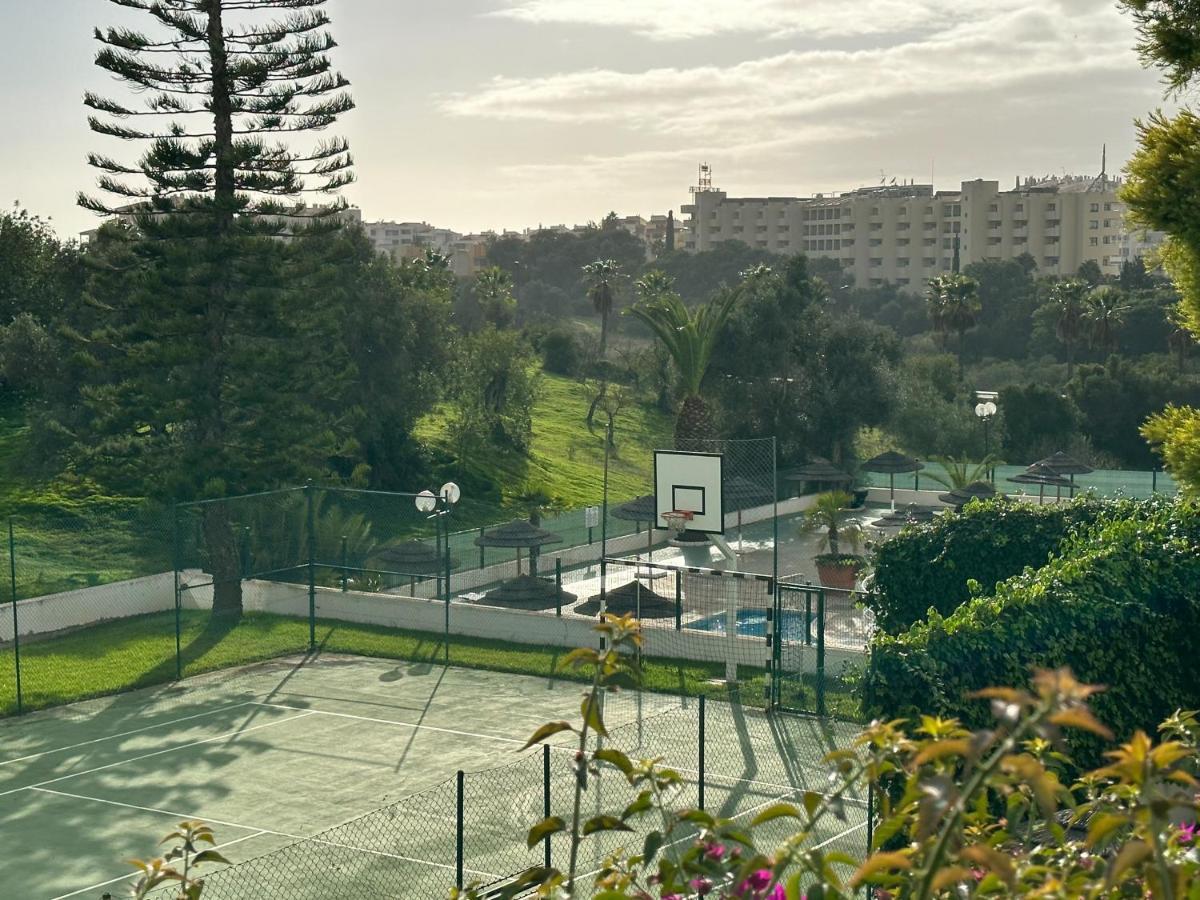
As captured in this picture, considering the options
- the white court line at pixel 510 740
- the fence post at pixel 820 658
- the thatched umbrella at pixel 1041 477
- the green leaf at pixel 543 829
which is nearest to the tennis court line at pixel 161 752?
the white court line at pixel 510 740

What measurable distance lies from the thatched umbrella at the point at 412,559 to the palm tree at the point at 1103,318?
37802 mm

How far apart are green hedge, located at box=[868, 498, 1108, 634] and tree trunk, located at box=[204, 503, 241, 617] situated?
11408 millimetres

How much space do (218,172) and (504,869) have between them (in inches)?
678

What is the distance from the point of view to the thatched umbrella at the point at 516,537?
24.8m

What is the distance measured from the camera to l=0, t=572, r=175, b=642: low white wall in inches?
885

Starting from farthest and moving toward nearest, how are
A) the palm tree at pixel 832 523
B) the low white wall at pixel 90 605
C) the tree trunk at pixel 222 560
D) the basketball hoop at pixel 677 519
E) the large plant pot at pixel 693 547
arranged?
the large plant pot at pixel 693 547
the palm tree at pixel 832 523
the tree trunk at pixel 222 560
the low white wall at pixel 90 605
the basketball hoop at pixel 677 519

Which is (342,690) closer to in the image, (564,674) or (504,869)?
(564,674)

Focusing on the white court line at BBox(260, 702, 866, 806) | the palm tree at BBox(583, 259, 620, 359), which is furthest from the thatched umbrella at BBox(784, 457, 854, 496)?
the palm tree at BBox(583, 259, 620, 359)

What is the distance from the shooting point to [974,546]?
53.8 ft

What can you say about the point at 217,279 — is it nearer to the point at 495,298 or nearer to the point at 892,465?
the point at 892,465

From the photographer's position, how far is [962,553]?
54.0 ft

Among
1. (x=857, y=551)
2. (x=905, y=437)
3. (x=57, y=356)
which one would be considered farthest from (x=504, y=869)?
(x=905, y=437)

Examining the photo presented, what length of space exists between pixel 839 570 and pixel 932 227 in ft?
314

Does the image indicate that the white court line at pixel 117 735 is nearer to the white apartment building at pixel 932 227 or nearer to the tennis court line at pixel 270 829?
the tennis court line at pixel 270 829
